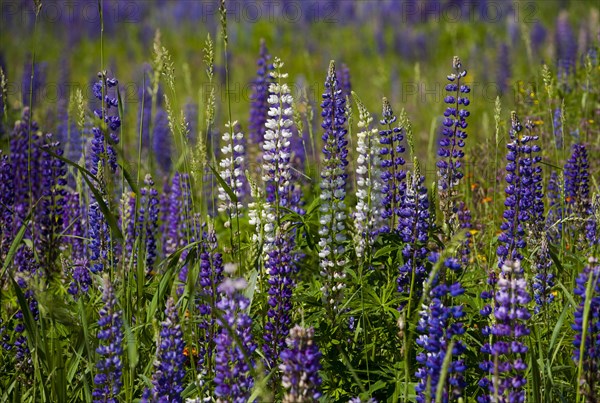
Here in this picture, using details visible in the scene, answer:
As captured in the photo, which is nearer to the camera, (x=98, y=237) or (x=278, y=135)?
(x=278, y=135)

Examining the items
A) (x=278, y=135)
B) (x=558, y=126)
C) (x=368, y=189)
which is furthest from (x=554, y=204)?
(x=278, y=135)

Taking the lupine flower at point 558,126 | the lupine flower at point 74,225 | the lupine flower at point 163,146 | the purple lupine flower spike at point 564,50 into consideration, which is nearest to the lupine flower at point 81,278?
the lupine flower at point 74,225

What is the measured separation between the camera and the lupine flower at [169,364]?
9.20ft

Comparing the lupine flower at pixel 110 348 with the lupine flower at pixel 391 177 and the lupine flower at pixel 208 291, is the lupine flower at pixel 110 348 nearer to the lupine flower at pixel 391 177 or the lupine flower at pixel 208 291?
the lupine flower at pixel 208 291

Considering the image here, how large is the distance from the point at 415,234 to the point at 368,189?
1.47 ft

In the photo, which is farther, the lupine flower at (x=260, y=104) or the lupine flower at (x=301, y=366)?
the lupine flower at (x=260, y=104)

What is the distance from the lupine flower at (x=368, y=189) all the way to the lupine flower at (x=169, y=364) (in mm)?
994

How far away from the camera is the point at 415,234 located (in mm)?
3348

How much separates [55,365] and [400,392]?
1.24 m

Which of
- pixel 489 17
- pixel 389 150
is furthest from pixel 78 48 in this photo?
pixel 389 150

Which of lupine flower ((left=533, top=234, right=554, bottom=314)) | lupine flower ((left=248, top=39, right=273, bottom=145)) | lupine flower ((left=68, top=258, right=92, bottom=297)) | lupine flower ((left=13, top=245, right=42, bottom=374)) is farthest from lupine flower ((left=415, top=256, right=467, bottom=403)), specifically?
lupine flower ((left=248, top=39, right=273, bottom=145))

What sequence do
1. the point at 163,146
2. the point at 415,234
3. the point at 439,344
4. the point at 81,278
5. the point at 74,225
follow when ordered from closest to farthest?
the point at 439,344 < the point at 415,234 < the point at 81,278 < the point at 74,225 < the point at 163,146

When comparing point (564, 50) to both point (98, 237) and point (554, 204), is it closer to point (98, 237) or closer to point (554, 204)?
point (554, 204)

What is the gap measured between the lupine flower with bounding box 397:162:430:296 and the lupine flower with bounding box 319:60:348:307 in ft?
0.93
